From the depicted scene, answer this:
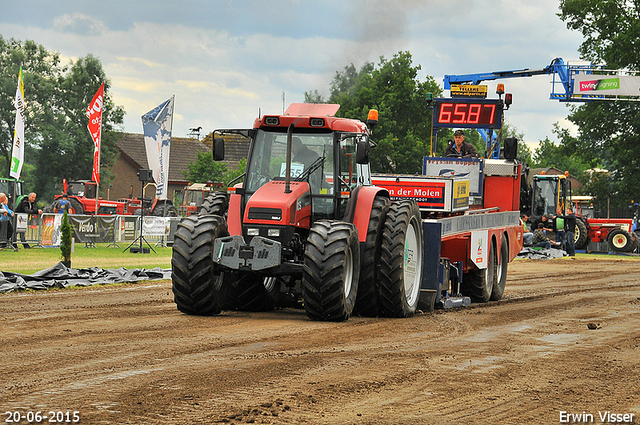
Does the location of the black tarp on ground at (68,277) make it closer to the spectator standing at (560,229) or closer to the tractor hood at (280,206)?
the tractor hood at (280,206)

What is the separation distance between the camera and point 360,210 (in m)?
10.4

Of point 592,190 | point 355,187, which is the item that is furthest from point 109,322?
point 592,190

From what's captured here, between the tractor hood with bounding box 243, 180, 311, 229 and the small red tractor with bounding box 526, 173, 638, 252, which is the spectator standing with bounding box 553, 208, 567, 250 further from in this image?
the tractor hood with bounding box 243, 180, 311, 229

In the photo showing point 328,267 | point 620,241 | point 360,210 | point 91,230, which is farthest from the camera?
point 620,241

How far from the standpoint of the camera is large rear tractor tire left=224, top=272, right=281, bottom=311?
10.9 meters

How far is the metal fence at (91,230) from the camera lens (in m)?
24.3

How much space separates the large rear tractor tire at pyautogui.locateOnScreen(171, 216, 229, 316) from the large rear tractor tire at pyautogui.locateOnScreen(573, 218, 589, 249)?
27.8m

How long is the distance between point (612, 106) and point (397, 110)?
14.3 meters

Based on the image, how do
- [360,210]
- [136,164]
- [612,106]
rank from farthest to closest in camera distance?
[136,164] → [612,106] → [360,210]

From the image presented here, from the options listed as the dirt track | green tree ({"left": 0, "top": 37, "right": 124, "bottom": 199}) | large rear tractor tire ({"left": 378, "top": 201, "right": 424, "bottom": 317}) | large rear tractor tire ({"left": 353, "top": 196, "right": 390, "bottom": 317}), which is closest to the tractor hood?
large rear tractor tire ({"left": 353, "top": 196, "right": 390, "bottom": 317})

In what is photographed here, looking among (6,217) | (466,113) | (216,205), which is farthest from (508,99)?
(6,217)

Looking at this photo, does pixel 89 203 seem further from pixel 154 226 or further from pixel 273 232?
pixel 273 232

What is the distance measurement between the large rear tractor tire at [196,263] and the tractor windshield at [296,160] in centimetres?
96

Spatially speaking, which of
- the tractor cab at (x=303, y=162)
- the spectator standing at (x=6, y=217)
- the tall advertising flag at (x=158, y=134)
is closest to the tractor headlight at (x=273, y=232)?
Answer: the tractor cab at (x=303, y=162)
